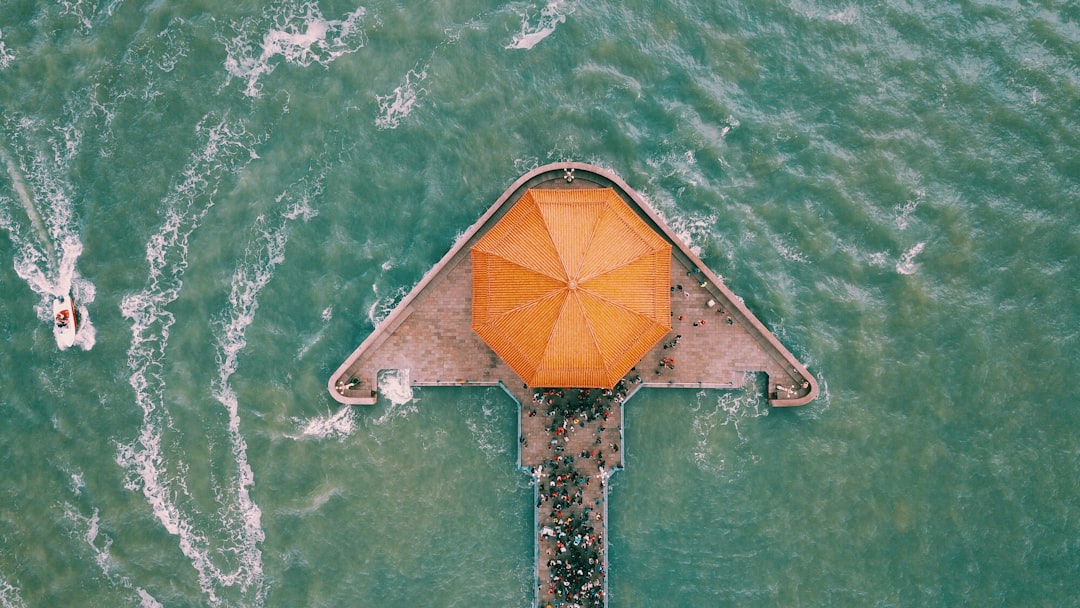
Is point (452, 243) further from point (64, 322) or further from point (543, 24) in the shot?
point (64, 322)

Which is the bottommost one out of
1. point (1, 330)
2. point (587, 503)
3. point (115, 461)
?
point (587, 503)

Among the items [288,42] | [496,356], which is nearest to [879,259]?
[496,356]

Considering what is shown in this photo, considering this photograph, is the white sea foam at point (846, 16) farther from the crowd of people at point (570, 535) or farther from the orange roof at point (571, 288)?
the crowd of people at point (570, 535)

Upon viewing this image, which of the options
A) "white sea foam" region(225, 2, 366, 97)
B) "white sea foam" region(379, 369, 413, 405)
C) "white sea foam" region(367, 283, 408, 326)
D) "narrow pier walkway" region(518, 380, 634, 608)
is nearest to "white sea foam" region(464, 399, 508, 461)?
"narrow pier walkway" region(518, 380, 634, 608)

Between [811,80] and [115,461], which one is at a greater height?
[811,80]

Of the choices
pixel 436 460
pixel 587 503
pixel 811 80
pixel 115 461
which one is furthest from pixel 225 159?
pixel 811 80

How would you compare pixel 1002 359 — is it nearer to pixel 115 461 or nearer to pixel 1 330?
pixel 115 461
